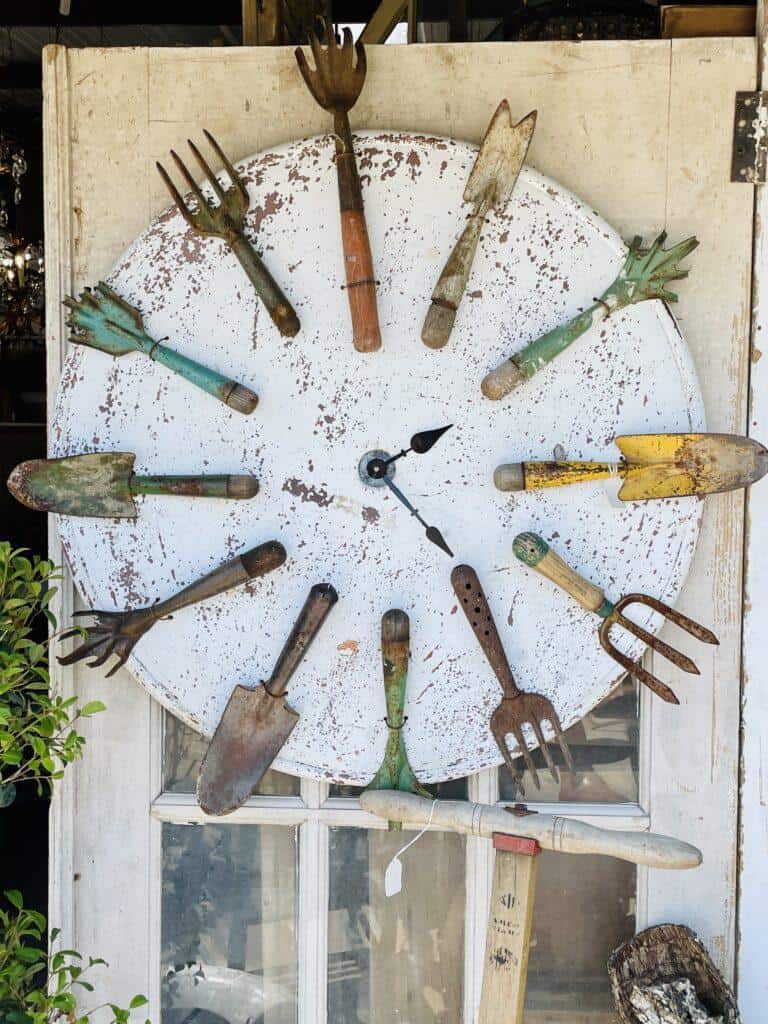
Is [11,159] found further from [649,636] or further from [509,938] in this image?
[509,938]

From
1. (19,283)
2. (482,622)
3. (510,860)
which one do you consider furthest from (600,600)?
(19,283)

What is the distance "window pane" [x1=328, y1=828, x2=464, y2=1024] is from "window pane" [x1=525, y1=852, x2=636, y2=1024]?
0.13 m

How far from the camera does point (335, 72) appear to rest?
136 centimetres

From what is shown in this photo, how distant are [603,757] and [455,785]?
0.24 m

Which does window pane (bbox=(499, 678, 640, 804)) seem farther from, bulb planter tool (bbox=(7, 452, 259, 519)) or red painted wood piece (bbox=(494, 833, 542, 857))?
bulb planter tool (bbox=(7, 452, 259, 519))

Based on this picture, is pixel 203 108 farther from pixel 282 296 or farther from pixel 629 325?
pixel 629 325

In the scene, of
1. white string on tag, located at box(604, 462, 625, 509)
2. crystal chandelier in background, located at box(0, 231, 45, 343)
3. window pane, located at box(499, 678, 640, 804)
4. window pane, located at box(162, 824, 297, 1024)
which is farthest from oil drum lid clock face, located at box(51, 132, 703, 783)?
crystal chandelier in background, located at box(0, 231, 45, 343)

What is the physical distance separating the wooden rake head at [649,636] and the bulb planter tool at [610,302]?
14.2 inches

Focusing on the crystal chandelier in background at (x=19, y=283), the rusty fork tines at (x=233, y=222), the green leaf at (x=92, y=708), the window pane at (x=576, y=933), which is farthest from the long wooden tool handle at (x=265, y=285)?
the crystal chandelier in background at (x=19, y=283)

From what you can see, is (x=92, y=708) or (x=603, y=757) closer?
(x=92, y=708)

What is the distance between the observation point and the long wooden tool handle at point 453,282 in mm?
1362

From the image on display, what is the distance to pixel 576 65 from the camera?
4.74 ft

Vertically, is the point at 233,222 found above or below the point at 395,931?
above

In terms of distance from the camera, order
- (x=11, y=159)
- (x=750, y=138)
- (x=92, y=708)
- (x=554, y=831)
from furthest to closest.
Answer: (x=11, y=159) < (x=750, y=138) < (x=92, y=708) < (x=554, y=831)
